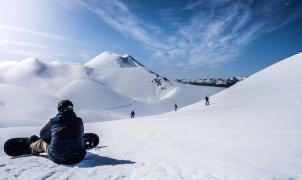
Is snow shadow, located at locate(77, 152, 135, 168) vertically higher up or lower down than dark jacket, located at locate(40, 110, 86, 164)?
lower down

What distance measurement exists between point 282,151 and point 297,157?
775mm

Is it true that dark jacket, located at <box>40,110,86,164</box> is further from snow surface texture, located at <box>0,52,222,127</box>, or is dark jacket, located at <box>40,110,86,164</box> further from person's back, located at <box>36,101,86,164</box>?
snow surface texture, located at <box>0,52,222,127</box>

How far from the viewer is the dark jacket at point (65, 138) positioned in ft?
22.8

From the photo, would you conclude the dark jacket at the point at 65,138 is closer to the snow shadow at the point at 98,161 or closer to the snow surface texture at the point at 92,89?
the snow shadow at the point at 98,161

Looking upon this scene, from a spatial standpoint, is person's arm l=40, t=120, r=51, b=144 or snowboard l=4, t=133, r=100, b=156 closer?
person's arm l=40, t=120, r=51, b=144

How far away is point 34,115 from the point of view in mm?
72062

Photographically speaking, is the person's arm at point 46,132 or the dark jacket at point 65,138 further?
the person's arm at point 46,132

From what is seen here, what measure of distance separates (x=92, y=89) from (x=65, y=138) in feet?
447

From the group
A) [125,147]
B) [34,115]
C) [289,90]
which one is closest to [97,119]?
[34,115]

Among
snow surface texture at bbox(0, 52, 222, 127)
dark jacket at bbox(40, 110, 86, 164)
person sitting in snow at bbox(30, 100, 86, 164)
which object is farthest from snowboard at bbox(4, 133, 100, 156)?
snow surface texture at bbox(0, 52, 222, 127)

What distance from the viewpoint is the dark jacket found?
6.94m

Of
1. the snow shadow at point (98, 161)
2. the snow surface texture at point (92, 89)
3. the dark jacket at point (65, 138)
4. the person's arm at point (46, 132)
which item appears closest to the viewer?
the dark jacket at point (65, 138)

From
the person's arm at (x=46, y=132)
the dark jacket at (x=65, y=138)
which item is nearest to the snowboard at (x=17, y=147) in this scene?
the person's arm at (x=46, y=132)

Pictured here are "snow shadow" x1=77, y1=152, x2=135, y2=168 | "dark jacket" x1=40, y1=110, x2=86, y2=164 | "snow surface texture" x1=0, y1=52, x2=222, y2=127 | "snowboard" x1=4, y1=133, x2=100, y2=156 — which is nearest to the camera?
"dark jacket" x1=40, y1=110, x2=86, y2=164
